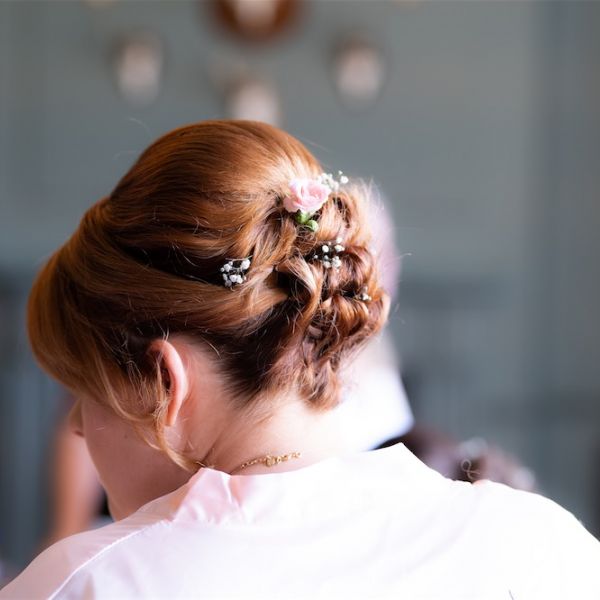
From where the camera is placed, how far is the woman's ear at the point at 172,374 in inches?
38.3

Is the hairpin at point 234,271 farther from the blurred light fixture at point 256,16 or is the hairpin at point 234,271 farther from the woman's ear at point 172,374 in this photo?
the blurred light fixture at point 256,16

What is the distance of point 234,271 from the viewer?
3.20 ft

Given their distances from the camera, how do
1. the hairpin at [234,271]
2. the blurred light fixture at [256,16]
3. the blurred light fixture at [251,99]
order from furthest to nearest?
1. the blurred light fixture at [251,99]
2. the blurred light fixture at [256,16]
3. the hairpin at [234,271]

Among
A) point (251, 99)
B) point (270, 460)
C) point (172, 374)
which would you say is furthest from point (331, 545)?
point (251, 99)

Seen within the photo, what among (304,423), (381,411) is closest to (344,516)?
(304,423)

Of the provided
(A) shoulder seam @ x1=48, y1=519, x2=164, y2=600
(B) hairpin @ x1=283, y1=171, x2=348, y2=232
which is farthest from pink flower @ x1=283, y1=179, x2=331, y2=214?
(A) shoulder seam @ x1=48, y1=519, x2=164, y2=600

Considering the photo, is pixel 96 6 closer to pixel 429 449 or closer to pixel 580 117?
pixel 580 117

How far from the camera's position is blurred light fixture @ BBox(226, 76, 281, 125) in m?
4.25

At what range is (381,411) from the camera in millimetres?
1409

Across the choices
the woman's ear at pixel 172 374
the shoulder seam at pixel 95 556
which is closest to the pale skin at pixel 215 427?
the woman's ear at pixel 172 374

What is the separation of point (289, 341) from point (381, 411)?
464mm

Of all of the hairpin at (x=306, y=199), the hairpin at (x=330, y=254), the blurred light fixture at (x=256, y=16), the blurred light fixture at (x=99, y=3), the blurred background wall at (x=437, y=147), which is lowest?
the blurred background wall at (x=437, y=147)

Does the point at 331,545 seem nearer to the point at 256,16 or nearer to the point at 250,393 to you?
the point at 250,393

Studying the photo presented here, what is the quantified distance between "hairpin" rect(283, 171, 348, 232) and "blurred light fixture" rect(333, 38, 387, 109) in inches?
137
